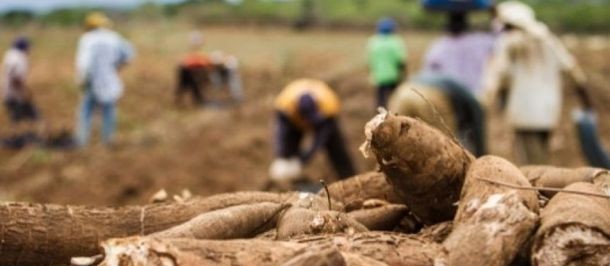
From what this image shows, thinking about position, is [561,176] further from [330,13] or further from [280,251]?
[330,13]

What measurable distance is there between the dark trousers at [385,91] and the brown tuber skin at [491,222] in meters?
9.46

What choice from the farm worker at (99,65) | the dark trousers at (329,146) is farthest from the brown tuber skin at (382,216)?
the farm worker at (99,65)

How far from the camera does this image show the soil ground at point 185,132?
35.7ft

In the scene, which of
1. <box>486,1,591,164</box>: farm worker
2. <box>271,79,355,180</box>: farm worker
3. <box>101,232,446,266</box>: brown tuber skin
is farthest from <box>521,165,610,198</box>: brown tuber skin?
<box>271,79,355,180</box>: farm worker

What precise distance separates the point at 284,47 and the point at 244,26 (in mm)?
12509

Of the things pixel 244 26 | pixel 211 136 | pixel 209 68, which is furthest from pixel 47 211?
pixel 244 26

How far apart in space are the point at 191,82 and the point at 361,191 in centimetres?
1615

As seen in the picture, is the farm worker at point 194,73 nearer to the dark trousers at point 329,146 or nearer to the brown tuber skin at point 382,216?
the dark trousers at point 329,146

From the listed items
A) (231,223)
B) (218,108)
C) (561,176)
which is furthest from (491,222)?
(218,108)

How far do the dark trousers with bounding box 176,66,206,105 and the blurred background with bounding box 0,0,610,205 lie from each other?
28cm

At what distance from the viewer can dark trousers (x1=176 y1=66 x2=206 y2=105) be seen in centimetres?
1973

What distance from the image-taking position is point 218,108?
65.3 ft

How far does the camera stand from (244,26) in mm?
49750

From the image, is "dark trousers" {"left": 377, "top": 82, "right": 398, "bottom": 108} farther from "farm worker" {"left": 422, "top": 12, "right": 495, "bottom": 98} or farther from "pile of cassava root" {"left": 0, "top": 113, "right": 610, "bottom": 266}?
"pile of cassava root" {"left": 0, "top": 113, "right": 610, "bottom": 266}
